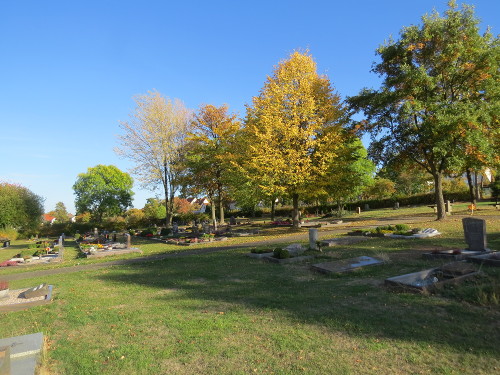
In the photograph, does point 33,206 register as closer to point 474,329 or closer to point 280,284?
point 280,284

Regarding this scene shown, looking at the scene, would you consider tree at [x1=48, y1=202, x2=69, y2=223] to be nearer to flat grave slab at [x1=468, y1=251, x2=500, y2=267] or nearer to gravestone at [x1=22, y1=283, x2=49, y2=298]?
gravestone at [x1=22, y1=283, x2=49, y2=298]

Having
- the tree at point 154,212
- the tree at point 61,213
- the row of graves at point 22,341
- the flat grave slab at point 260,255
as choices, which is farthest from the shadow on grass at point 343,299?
the tree at point 61,213

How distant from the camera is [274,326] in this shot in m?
5.29

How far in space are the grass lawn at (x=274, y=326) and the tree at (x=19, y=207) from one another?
3889 cm

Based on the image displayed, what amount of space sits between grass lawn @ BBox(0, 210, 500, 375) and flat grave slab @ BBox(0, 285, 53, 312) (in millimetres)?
257

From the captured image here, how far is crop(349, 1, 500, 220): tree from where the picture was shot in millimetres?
17688

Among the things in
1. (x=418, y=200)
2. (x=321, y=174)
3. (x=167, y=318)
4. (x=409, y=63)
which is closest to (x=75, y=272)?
(x=167, y=318)

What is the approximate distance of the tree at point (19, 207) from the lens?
39688 millimetres

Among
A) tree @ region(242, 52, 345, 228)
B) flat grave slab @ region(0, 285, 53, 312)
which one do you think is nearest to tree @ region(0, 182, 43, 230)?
tree @ region(242, 52, 345, 228)

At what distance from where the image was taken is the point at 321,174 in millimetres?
20625

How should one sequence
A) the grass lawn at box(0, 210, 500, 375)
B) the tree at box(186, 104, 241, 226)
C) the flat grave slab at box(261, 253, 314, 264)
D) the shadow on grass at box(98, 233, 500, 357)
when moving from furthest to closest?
the tree at box(186, 104, 241, 226), the flat grave slab at box(261, 253, 314, 264), the shadow on grass at box(98, 233, 500, 357), the grass lawn at box(0, 210, 500, 375)

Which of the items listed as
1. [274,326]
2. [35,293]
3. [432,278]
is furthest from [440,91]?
[35,293]

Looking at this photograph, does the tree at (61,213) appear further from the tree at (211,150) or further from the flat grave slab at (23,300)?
the flat grave slab at (23,300)

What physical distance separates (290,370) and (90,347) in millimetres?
3177
